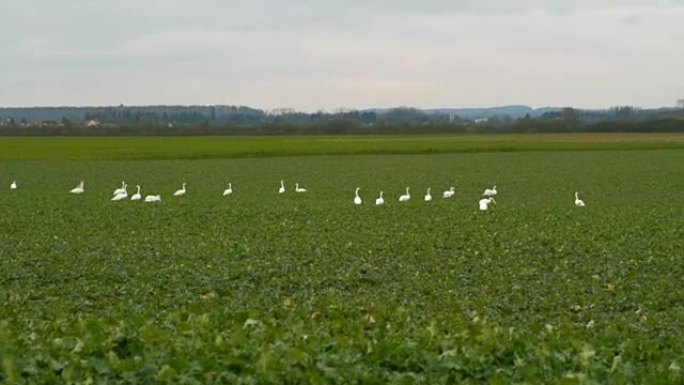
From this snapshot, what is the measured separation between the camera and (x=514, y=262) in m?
18.5

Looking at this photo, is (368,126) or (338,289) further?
(368,126)

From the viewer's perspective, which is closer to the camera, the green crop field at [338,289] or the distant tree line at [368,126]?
the green crop field at [338,289]

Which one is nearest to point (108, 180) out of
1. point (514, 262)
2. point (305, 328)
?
point (514, 262)

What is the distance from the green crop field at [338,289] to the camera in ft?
27.7

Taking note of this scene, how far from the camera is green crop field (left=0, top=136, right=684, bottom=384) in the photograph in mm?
8438

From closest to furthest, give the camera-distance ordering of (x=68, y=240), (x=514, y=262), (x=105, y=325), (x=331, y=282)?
(x=105, y=325) < (x=331, y=282) < (x=514, y=262) < (x=68, y=240)

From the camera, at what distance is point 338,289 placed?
16.0 meters

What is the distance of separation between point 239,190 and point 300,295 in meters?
27.4

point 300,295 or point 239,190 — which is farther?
point 239,190

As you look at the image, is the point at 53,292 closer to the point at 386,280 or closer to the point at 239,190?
the point at 386,280

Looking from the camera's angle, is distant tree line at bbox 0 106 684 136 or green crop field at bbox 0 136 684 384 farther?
distant tree line at bbox 0 106 684 136

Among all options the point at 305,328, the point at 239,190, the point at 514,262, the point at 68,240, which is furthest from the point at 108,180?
the point at 305,328

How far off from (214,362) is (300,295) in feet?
22.8

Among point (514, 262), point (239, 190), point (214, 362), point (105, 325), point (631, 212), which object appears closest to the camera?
point (214, 362)
